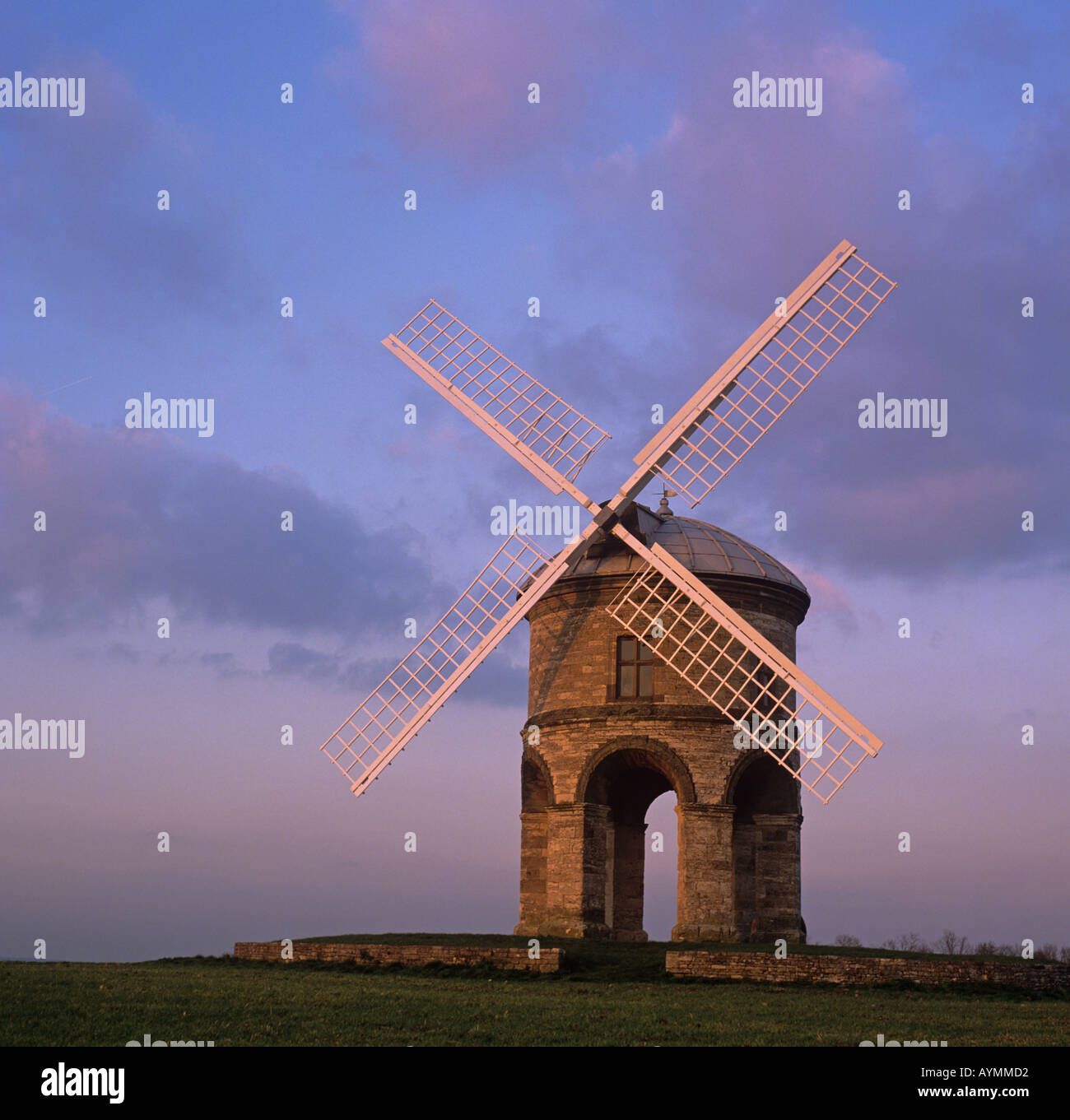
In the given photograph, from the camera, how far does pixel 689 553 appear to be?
97.8ft

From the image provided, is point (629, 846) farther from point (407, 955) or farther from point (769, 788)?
point (407, 955)

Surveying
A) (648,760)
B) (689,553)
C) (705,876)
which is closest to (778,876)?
(705,876)

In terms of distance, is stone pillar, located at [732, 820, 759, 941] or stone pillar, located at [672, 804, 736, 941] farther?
stone pillar, located at [732, 820, 759, 941]

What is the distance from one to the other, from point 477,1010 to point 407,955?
A: 790 centimetres

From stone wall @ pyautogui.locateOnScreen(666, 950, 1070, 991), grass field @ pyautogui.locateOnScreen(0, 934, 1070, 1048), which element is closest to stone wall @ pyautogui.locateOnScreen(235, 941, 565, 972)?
grass field @ pyautogui.locateOnScreen(0, 934, 1070, 1048)

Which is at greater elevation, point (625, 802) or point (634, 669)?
point (634, 669)

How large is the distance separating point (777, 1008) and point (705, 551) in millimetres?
13566

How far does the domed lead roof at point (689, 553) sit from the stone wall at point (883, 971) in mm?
9645

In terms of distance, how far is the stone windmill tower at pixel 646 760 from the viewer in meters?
28.5

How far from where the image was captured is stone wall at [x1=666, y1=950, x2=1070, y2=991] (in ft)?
71.2

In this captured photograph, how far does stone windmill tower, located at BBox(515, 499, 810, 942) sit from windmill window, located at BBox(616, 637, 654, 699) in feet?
0.10

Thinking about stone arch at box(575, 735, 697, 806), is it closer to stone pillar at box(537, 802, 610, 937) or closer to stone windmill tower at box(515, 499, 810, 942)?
stone windmill tower at box(515, 499, 810, 942)

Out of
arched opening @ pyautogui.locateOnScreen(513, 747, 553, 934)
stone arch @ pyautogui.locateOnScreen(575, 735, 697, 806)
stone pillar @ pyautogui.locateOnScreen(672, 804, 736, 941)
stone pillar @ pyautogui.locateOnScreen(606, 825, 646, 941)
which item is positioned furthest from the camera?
stone pillar @ pyautogui.locateOnScreen(606, 825, 646, 941)
